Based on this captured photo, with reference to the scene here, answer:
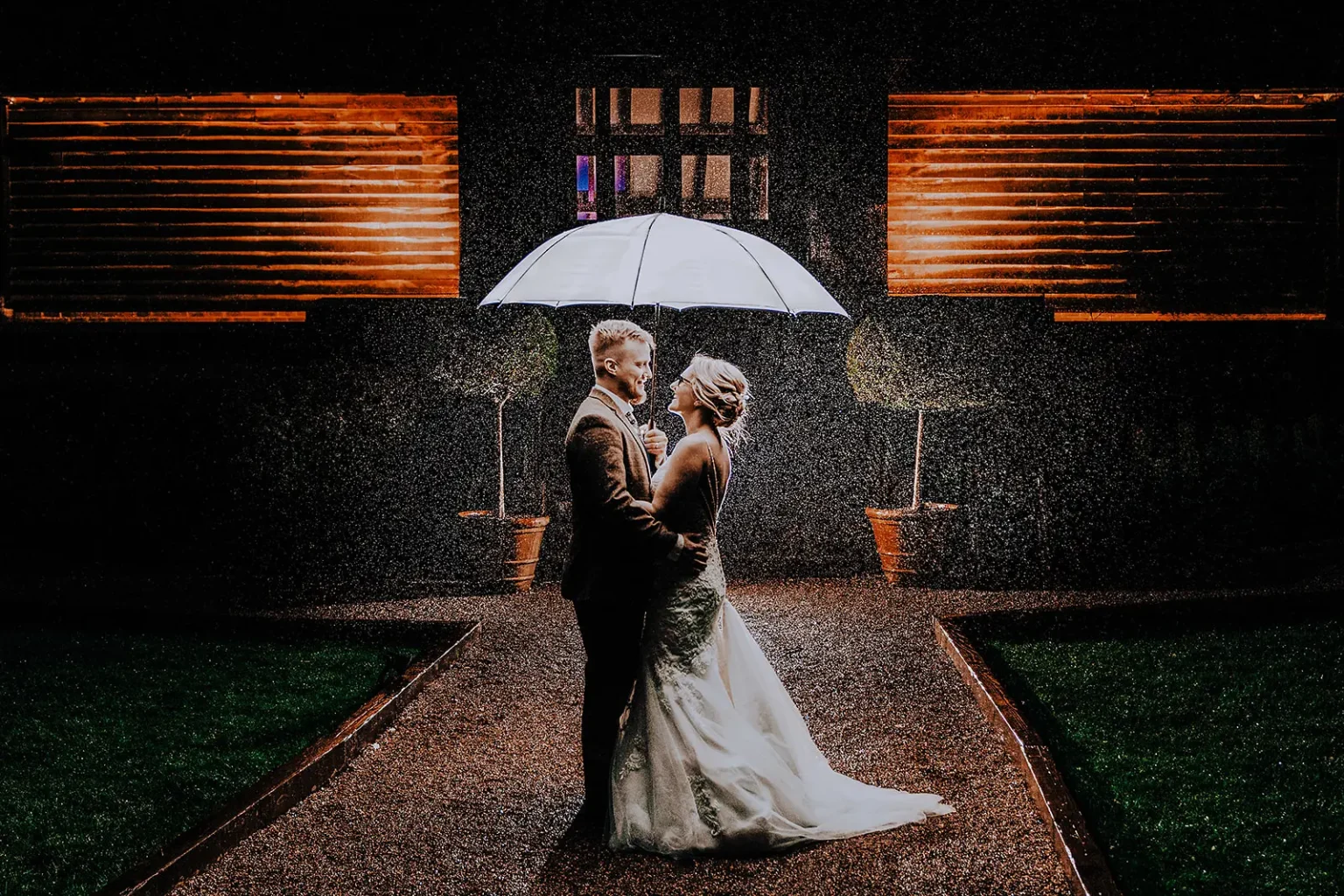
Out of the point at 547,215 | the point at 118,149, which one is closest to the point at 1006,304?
the point at 547,215

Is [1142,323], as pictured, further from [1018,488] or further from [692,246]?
[692,246]

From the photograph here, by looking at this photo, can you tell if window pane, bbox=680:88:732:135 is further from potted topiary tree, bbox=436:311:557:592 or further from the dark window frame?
potted topiary tree, bbox=436:311:557:592

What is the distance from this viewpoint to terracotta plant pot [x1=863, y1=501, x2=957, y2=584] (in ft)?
34.4

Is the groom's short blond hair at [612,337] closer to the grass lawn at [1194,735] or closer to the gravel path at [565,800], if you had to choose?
the gravel path at [565,800]

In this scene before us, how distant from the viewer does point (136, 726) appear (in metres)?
6.31

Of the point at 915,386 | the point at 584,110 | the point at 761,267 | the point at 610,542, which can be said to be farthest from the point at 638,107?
the point at 610,542

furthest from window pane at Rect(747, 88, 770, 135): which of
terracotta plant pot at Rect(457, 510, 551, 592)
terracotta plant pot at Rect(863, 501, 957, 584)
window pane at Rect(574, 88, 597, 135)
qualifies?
terracotta plant pot at Rect(457, 510, 551, 592)

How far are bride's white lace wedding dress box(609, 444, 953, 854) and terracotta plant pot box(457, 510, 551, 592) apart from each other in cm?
599

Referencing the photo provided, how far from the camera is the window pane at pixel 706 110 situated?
1213cm

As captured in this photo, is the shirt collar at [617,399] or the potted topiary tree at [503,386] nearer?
the shirt collar at [617,399]

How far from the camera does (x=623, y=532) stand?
4.09 meters

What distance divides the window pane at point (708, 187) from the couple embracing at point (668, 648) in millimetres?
8302

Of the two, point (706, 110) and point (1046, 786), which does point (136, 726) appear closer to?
point (1046, 786)

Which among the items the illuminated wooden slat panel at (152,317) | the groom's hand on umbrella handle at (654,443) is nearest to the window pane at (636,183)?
the illuminated wooden slat panel at (152,317)
